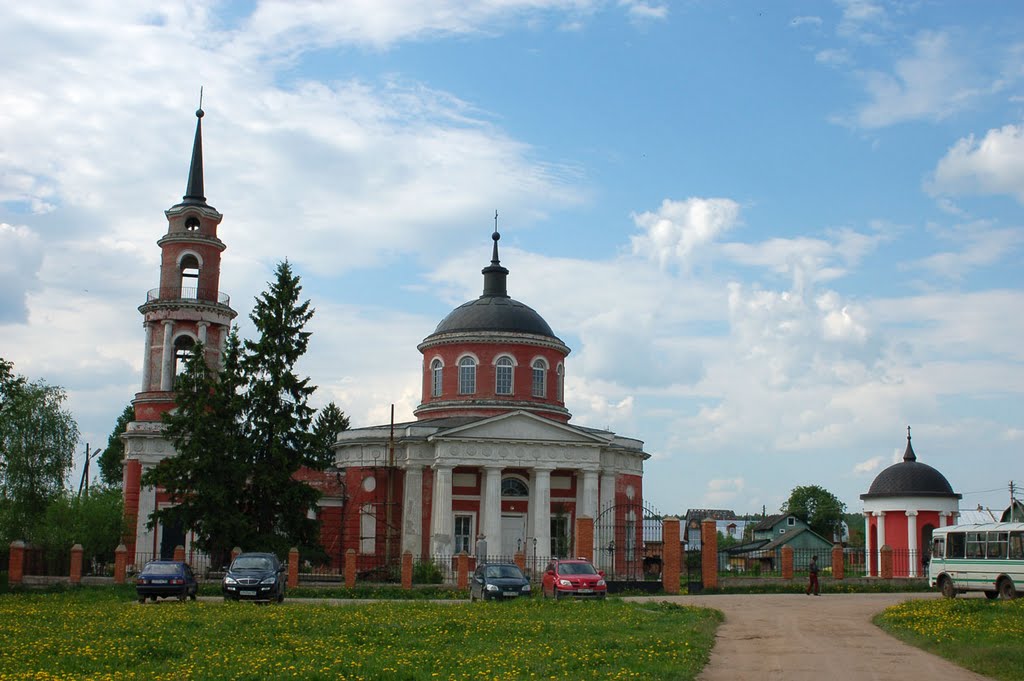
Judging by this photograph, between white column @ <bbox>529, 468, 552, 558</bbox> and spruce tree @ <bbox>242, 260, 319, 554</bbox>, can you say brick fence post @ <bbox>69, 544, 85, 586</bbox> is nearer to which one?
spruce tree @ <bbox>242, 260, 319, 554</bbox>

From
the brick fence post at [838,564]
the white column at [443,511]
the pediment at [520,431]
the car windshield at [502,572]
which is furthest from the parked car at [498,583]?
the pediment at [520,431]

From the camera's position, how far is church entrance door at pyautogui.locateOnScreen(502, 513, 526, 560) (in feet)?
151

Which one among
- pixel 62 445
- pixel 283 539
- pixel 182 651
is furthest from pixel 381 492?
pixel 182 651

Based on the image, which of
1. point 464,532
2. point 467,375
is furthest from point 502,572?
point 467,375

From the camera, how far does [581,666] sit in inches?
591

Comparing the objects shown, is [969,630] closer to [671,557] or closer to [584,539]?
[671,557]

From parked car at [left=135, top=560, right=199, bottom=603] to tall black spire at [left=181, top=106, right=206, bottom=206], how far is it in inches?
938

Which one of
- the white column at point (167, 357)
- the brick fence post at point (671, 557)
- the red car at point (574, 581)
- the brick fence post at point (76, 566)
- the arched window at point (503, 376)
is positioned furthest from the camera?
the arched window at point (503, 376)

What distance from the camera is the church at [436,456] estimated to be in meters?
45.4

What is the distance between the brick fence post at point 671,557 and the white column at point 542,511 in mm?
11067

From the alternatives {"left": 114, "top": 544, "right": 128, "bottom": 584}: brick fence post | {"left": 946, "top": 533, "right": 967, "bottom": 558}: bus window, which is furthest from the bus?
{"left": 114, "top": 544, "right": 128, "bottom": 584}: brick fence post

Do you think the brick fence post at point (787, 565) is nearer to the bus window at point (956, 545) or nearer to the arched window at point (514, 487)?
the bus window at point (956, 545)

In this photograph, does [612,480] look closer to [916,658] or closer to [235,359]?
[235,359]

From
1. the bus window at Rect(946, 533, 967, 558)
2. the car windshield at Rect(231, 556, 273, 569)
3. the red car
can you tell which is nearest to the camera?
the car windshield at Rect(231, 556, 273, 569)
